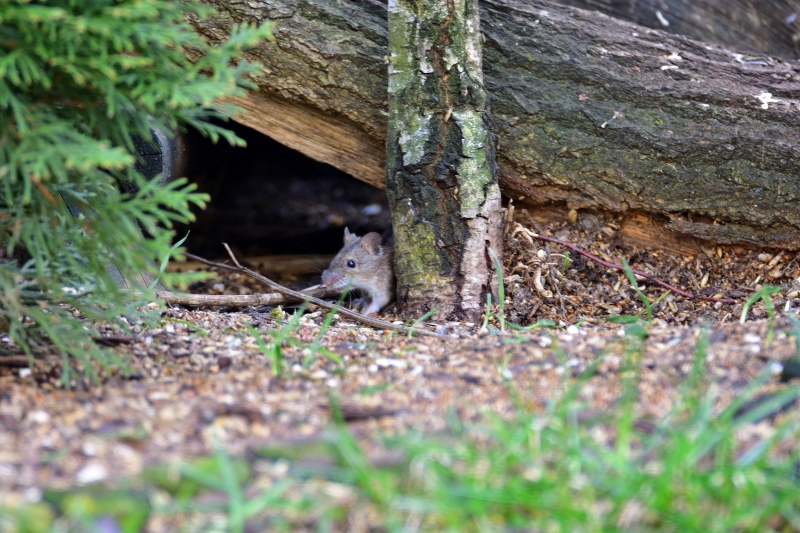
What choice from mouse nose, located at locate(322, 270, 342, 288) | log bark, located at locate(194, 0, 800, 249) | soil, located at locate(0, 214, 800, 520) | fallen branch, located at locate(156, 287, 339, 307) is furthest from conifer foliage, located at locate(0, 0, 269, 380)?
mouse nose, located at locate(322, 270, 342, 288)

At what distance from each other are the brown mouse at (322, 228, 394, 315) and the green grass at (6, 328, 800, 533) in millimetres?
3516

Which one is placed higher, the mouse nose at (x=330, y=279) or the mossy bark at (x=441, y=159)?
the mossy bark at (x=441, y=159)

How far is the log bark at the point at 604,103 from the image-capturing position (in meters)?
4.65

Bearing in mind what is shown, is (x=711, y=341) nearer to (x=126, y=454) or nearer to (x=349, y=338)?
(x=349, y=338)

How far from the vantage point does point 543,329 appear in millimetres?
4078

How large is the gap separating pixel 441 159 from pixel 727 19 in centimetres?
336

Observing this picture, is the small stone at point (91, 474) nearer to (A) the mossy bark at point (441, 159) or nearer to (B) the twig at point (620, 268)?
(A) the mossy bark at point (441, 159)

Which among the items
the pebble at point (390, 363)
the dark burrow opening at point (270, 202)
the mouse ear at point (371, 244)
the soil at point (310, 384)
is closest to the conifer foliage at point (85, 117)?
the soil at point (310, 384)

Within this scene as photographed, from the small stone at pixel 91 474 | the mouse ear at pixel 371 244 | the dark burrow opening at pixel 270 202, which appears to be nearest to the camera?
the small stone at pixel 91 474

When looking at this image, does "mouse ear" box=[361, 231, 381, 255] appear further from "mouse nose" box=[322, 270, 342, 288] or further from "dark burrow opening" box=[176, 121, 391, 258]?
"dark burrow opening" box=[176, 121, 391, 258]

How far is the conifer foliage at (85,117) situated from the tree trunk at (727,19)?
4.18 m

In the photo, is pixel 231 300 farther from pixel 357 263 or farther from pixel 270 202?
pixel 270 202

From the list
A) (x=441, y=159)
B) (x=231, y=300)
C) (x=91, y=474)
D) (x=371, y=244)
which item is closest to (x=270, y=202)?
(x=371, y=244)

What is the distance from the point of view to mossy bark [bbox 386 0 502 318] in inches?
170
